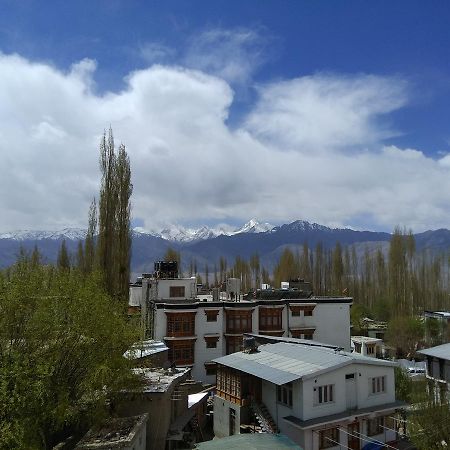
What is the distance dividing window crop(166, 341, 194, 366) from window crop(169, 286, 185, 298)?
5.71 m

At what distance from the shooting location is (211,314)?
4072cm

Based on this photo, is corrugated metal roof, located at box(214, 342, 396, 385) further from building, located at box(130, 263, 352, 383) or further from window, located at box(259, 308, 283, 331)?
window, located at box(259, 308, 283, 331)

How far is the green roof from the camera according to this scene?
2003 cm

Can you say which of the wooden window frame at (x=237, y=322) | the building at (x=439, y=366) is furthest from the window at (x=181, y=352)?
the building at (x=439, y=366)

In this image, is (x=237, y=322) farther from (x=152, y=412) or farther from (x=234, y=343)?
(x=152, y=412)

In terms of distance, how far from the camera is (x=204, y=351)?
4000 cm

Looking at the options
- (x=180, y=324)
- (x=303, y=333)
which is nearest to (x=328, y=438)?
(x=180, y=324)

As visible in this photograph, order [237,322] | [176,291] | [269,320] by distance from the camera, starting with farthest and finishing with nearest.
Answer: [176,291] < [269,320] < [237,322]

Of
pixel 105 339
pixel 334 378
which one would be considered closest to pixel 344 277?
pixel 334 378

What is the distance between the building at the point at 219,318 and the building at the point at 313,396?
40.7ft

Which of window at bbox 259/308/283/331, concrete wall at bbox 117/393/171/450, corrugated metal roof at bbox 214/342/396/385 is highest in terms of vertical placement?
window at bbox 259/308/283/331

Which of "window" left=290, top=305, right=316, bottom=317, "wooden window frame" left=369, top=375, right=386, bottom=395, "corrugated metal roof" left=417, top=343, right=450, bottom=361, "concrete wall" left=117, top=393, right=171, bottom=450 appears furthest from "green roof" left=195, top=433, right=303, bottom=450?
"window" left=290, top=305, right=316, bottom=317

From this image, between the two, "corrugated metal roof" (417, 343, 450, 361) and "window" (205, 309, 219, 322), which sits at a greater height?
"window" (205, 309, 219, 322)

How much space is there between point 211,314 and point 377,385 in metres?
19.1
